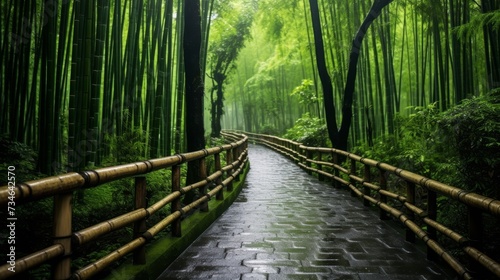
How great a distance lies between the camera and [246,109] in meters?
27.0

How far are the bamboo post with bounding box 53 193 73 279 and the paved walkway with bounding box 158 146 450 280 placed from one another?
3.38 feet

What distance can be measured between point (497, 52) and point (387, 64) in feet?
7.32

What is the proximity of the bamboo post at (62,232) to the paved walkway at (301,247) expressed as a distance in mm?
1031

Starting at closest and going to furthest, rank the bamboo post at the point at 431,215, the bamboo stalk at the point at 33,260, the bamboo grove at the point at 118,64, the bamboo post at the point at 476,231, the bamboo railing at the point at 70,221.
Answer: the bamboo stalk at the point at 33,260
the bamboo railing at the point at 70,221
the bamboo post at the point at 476,231
the bamboo post at the point at 431,215
the bamboo grove at the point at 118,64

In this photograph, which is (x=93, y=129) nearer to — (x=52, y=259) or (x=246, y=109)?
(x=52, y=259)

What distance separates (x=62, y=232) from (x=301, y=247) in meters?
2.14

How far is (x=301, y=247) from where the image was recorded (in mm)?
3256

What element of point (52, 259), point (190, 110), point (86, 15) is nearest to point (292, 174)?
point (190, 110)

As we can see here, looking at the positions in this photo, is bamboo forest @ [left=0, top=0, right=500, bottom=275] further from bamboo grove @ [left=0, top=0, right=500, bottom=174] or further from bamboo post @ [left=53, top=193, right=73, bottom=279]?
bamboo post @ [left=53, top=193, right=73, bottom=279]

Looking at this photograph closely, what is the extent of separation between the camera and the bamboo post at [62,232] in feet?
5.43

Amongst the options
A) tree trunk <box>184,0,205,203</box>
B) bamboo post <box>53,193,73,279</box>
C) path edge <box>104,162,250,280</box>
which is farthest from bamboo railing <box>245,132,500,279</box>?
tree trunk <box>184,0,205,203</box>

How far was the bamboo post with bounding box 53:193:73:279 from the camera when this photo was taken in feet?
5.43

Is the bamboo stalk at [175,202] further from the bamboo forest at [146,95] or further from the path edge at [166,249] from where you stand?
the bamboo forest at [146,95]

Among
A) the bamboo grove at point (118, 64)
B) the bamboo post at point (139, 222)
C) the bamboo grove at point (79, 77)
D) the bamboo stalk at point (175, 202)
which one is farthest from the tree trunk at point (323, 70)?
the bamboo post at point (139, 222)
